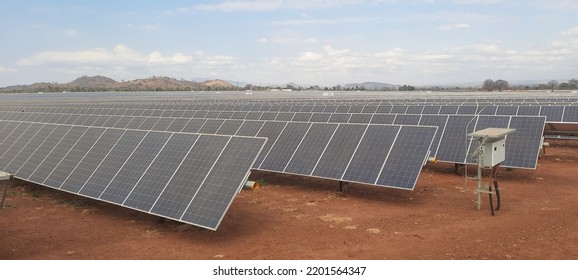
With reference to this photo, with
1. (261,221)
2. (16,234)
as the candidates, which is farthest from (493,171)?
(16,234)

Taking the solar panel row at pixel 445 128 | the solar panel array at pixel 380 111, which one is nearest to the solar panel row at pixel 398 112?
the solar panel array at pixel 380 111

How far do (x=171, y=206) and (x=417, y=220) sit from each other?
6380 millimetres

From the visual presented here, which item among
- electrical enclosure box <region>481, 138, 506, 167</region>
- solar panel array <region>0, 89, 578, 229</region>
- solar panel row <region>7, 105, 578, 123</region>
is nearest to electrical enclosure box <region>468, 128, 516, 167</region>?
electrical enclosure box <region>481, 138, 506, 167</region>

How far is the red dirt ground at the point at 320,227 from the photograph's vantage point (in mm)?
9008

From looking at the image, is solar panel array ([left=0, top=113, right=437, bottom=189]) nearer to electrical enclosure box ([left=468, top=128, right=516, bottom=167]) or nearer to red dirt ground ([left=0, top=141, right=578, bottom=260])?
red dirt ground ([left=0, top=141, right=578, bottom=260])

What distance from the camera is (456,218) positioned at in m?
11.2

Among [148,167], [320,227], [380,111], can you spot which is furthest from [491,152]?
[380,111]

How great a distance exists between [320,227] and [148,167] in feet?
16.4

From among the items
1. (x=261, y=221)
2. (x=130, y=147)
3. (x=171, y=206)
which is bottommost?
(x=261, y=221)

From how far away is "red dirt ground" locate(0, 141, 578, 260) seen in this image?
355 inches

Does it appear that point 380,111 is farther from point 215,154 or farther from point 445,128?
point 215,154

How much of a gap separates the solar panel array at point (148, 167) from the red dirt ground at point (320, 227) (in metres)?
0.80

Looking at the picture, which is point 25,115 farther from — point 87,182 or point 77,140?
point 87,182

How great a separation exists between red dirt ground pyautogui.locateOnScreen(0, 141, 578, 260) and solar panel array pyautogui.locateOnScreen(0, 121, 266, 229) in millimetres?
797
